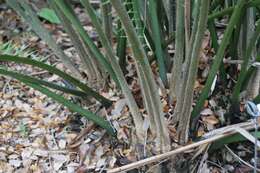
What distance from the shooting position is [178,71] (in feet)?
3.76

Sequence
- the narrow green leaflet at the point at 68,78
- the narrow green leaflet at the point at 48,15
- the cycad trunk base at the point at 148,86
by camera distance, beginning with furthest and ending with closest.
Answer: the narrow green leaflet at the point at 48,15 < the narrow green leaflet at the point at 68,78 < the cycad trunk base at the point at 148,86

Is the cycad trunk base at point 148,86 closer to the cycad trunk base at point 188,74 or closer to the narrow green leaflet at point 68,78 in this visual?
the cycad trunk base at point 188,74

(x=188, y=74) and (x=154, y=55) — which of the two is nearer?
(x=188, y=74)

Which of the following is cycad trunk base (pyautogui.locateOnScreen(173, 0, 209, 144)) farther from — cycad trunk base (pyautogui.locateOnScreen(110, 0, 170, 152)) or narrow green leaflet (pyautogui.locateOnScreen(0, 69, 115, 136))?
narrow green leaflet (pyautogui.locateOnScreen(0, 69, 115, 136))

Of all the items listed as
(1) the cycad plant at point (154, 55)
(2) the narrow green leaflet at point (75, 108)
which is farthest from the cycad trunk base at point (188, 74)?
(2) the narrow green leaflet at point (75, 108)

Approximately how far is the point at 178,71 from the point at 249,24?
0.20 m

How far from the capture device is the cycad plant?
3.23ft

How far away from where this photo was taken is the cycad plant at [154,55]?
3.23ft

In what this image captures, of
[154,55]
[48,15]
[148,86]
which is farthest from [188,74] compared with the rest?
[48,15]

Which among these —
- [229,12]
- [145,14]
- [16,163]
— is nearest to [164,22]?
[145,14]

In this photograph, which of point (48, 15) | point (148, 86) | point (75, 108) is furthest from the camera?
point (48, 15)

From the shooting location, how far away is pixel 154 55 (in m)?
1.24

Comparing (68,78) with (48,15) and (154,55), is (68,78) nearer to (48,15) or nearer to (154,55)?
(154,55)

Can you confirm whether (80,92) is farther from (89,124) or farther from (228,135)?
(228,135)
